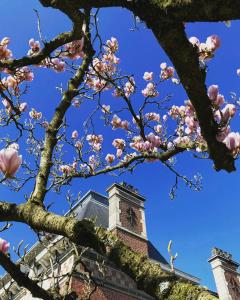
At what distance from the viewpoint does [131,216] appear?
15.2 m

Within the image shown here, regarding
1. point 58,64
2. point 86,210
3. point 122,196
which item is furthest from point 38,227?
point 86,210

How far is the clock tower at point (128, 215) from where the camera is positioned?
559 inches

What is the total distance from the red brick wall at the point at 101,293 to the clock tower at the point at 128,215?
2.06m

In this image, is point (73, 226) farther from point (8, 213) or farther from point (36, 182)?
point (36, 182)

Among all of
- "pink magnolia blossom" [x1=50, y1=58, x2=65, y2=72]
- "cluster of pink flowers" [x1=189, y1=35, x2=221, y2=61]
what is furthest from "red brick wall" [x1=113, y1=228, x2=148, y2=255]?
"cluster of pink flowers" [x1=189, y1=35, x2=221, y2=61]

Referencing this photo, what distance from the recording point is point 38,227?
255 centimetres

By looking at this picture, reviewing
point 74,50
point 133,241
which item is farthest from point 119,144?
point 133,241

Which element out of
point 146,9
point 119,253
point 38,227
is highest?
point 146,9

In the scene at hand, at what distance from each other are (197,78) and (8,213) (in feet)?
5.72

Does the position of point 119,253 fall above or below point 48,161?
below

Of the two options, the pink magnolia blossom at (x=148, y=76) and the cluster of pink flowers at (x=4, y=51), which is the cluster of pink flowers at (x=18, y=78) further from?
the pink magnolia blossom at (x=148, y=76)

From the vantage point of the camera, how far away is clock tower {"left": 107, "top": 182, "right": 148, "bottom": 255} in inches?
559

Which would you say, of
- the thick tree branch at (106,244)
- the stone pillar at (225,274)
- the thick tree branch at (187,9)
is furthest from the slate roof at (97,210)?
the thick tree branch at (187,9)

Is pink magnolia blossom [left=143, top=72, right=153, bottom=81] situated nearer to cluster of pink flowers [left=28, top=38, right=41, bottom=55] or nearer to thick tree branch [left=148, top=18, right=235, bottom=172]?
cluster of pink flowers [left=28, top=38, right=41, bottom=55]
